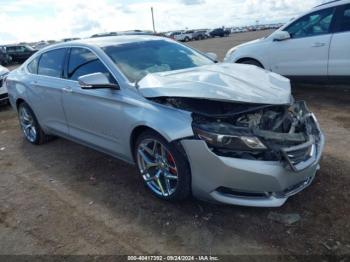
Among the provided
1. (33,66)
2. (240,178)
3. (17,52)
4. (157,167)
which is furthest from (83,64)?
(17,52)

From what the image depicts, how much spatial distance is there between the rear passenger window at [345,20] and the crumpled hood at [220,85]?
325 centimetres

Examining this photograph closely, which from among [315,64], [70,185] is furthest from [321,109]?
[70,185]

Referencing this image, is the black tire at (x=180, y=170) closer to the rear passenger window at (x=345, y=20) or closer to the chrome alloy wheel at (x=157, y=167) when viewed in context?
the chrome alloy wheel at (x=157, y=167)

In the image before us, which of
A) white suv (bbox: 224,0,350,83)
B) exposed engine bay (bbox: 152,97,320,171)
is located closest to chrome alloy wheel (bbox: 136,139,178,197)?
exposed engine bay (bbox: 152,97,320,171)

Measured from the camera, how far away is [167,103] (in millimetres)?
3594

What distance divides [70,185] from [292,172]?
2.60m

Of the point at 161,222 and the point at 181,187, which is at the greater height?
the point at 181,187

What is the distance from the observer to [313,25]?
7059 millimetres

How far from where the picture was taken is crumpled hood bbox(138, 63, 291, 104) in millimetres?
3418

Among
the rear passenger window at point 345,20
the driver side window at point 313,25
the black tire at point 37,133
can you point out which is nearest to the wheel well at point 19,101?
the black tire at point 37,133

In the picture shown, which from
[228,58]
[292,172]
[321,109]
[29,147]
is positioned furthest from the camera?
[228,58]

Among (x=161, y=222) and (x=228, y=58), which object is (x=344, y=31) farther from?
(x=161, y=222)

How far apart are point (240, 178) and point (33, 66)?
413 centimetres

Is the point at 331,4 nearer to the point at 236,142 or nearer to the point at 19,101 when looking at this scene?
the point at 236,142
